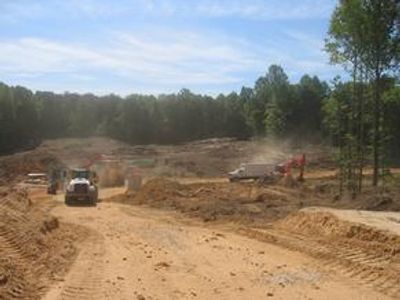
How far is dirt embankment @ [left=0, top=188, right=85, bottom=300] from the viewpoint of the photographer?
1296cm

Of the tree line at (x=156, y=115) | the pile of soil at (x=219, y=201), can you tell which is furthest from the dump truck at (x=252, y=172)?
the tree line at (x=156, y=115)

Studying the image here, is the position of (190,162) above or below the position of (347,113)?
below

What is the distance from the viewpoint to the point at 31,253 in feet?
55.2

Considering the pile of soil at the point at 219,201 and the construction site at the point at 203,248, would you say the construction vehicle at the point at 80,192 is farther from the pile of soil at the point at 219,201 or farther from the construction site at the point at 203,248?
the pile of soil at the point at 219,201

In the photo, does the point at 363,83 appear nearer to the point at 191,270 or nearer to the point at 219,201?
the point at 219,201

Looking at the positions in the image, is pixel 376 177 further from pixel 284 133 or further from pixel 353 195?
pixel 284 133

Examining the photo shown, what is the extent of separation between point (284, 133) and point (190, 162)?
102 ft

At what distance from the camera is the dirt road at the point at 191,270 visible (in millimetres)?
13469

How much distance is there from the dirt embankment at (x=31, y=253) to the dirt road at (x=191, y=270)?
37 cm

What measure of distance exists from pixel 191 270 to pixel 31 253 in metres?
3.74

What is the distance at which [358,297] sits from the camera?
523 inches

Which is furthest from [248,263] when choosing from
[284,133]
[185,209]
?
[284,133]

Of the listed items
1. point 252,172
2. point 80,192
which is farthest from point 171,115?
point 80,192

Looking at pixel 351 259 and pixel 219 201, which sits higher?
pixel 351 259
